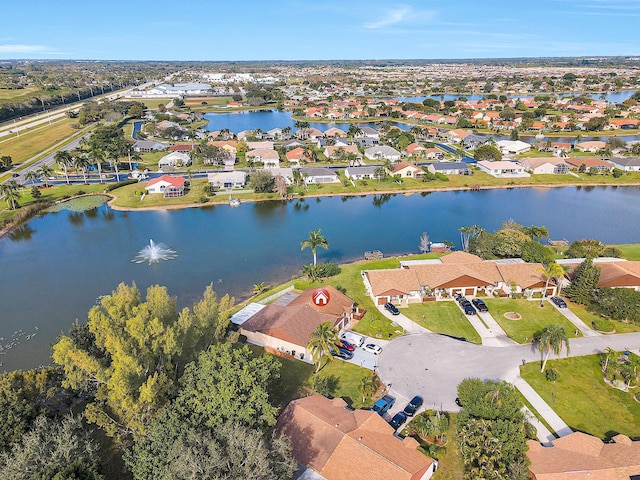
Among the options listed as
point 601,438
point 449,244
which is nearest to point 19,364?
point 601,438

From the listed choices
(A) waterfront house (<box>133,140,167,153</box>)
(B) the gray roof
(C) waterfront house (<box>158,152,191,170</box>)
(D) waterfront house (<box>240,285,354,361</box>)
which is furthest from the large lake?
(A) waterfront house (<box>133,140,167,153</box>)

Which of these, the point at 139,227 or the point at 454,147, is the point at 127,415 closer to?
the point at 139,227

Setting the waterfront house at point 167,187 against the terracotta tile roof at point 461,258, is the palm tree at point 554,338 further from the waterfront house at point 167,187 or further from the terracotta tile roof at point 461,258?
the waterfront house at point 167,187

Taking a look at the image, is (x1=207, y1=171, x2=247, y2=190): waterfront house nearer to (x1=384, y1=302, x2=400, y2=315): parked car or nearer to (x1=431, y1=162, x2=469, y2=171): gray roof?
(x1=431, y1=162, x2=469, y2=171): gray roof

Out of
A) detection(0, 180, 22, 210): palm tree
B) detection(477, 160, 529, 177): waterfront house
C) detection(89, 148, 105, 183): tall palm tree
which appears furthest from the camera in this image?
detection(477, 160, 529, 177): waterfront house

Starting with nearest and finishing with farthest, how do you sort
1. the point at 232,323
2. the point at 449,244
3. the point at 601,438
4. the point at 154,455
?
the point at 154,455
the point at 601,438
the point at 232,323
the point at 449,244
